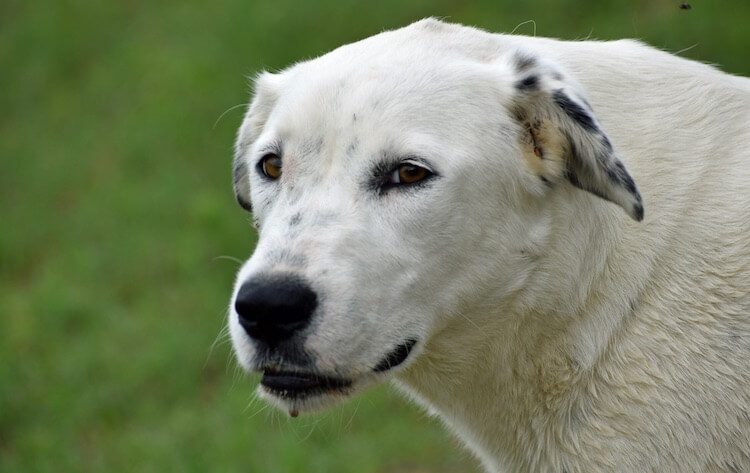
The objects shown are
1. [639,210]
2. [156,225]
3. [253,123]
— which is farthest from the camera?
[156,225]

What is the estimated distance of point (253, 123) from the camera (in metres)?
3.88

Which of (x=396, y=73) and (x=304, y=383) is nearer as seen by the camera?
(x=304, y=383)

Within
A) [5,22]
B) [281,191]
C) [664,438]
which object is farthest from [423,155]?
[5,22]

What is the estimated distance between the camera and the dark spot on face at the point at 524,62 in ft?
10.7

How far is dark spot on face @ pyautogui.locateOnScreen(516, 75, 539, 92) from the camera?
10.6 feet

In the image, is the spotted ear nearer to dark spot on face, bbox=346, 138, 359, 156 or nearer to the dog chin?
dark spot on face, bbox=346, 138, 359, 156

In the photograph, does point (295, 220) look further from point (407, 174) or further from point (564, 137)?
point (564, 137)

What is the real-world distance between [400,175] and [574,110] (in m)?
0.57

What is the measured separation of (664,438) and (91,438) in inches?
204

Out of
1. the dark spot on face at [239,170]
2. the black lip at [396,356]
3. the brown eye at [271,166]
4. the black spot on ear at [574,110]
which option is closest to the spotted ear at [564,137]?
the black spot on ear at [574,110]

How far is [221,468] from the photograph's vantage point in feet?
20.6

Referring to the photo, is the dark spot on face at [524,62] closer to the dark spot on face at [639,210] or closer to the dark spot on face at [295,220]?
the dark spot on face at [639,210]

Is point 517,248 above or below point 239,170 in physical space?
above

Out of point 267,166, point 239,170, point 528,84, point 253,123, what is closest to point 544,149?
point 528,84
